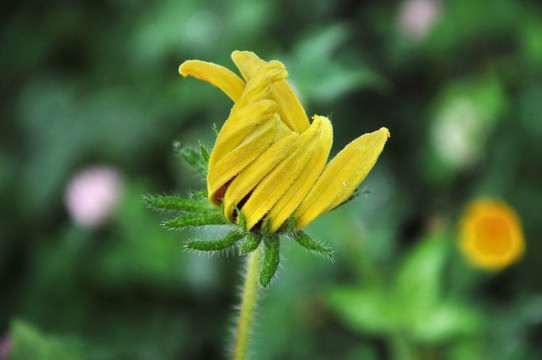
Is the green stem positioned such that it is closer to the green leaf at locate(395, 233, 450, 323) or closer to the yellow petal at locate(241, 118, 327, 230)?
the yellow petal at locate(241, 118, 327, 230)

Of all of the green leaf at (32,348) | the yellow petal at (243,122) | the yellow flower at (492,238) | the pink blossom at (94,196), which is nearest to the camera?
the yellow petal at (243,122)

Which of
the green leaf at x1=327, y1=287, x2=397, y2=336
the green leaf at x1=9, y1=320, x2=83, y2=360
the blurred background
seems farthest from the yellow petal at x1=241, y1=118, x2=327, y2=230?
the green leaf at x1=327, y1=287, x2=397, y2=336

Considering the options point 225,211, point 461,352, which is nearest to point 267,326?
point 461,352

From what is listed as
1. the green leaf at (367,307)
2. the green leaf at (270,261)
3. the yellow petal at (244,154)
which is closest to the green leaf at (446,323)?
the green leaf at (367,307)

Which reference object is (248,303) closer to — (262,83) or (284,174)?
(284,174)

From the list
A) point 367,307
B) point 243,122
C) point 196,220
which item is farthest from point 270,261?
point 367,307

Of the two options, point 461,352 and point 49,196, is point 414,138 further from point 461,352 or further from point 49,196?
point 49,196

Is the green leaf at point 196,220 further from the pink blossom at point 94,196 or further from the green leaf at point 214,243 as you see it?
the pink blossom at point 94,196
